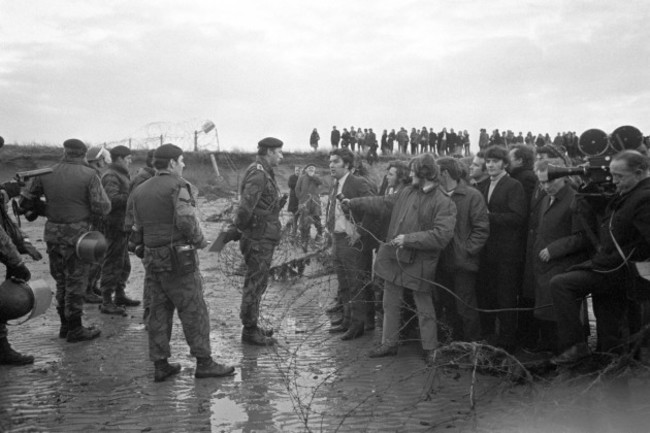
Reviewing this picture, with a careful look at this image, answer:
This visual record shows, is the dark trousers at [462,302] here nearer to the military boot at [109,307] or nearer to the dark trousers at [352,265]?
the dark trousers at [352,265]

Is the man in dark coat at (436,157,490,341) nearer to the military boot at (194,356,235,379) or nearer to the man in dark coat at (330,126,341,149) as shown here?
the military boot at (194,356,235,379)

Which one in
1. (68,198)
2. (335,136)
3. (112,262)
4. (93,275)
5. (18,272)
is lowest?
(93,275)

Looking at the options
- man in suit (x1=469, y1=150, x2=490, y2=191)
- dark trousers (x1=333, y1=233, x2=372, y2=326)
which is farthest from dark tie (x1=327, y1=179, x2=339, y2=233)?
man in suit (x1=469, y1=150, x2=490, y2=191)

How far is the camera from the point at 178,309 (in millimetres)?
5555

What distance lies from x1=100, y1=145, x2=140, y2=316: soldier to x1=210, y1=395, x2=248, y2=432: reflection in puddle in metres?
3.70

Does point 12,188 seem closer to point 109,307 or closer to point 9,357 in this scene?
point 9,357

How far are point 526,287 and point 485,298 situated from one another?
1.59 ft

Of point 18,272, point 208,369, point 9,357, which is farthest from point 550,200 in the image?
point 9,357

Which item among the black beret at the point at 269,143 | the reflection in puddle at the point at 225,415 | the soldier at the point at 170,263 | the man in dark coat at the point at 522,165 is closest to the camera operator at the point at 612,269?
the man in dark coat at the point at 522,165

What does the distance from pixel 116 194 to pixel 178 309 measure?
3293 millimetres

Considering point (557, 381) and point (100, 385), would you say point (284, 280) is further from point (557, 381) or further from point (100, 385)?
point (557, 381)

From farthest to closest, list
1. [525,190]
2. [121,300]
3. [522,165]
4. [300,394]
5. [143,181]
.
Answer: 1. [121,300]
2. [143,181]
3. [522,165]
4. [525,190]
5. [300,394]

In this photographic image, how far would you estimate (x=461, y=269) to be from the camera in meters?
6.03

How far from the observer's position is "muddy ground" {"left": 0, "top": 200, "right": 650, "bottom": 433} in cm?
446
